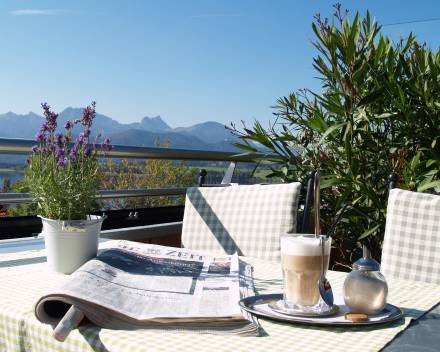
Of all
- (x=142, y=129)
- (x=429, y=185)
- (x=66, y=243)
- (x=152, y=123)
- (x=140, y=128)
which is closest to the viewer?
(x=66, y=243)

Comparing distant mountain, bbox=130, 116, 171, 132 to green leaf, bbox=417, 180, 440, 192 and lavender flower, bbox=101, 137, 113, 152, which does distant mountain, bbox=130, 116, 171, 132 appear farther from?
lavender flower, bbox=101, 137, 113, 152

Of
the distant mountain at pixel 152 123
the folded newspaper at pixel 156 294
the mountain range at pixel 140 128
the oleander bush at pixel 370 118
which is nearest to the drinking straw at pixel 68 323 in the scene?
the folded newspaper at pixel 156 294

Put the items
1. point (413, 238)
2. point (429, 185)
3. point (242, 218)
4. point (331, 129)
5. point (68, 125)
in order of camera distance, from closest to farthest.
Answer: point (68, 125) → point (413, 238) → point (242, 218) → point (429, 185) → point (331, 129)

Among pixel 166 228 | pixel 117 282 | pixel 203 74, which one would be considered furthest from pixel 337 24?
pixel 203 74

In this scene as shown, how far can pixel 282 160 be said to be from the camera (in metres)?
3.35

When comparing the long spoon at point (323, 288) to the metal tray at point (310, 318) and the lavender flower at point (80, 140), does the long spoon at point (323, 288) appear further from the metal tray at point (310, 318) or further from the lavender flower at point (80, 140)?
the lavender flower at point (80, 140)

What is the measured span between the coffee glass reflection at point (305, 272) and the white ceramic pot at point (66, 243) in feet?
1.71

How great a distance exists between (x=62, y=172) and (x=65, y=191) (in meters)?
0.05

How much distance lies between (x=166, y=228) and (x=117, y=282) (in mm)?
1782

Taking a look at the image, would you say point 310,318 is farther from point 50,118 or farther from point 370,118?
point 370,118

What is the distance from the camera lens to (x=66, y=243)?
1.29 meters

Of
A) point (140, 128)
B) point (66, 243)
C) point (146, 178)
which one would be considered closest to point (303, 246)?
point (66, 243)

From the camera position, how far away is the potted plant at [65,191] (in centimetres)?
129

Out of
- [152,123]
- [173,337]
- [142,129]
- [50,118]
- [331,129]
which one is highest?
[152,123]
